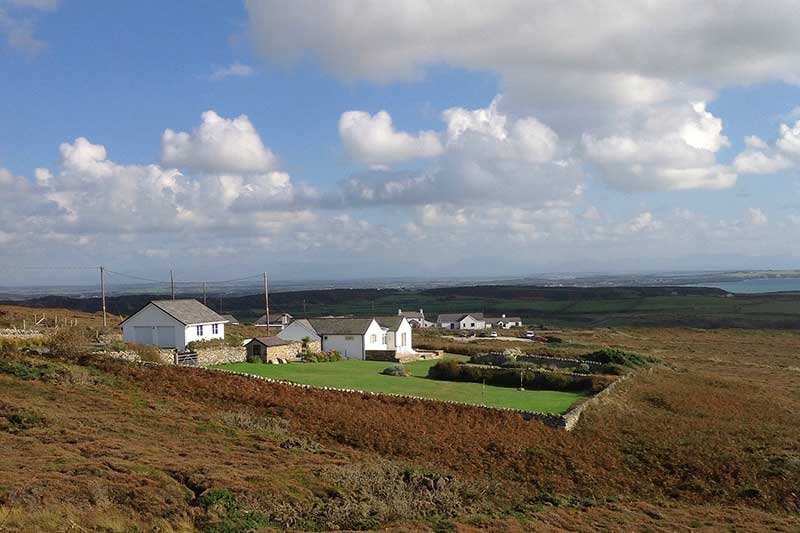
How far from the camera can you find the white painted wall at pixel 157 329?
43250mm

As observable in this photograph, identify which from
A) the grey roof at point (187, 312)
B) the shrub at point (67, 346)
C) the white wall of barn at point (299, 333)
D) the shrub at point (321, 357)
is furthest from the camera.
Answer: the white wall of barn at point (299, 333)

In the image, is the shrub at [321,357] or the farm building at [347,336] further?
the farm building at [347,336]

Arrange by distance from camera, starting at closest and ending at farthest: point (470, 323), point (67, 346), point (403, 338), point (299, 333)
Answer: point (67, 346) < point (299, 333) < point (403, 338) < point (470, 323)

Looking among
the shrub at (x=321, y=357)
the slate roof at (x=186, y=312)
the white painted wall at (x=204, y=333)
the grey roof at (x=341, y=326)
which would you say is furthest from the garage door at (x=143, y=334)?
the grey roof at (x=341, y=326)

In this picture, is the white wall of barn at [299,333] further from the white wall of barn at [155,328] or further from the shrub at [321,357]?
the white wall of barn at [155,328]

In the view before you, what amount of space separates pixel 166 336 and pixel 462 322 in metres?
84.5

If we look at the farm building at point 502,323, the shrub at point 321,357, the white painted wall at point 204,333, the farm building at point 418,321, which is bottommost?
the farm building at point 502,323

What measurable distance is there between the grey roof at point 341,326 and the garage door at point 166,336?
12184mm

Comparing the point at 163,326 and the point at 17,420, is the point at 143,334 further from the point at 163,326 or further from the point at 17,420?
the point at 17,420

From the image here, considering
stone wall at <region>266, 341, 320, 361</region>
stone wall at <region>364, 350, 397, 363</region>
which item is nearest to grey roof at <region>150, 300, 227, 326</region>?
stone wall at <region>266, 341, 320, 361</region>

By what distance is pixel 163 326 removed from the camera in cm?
4344

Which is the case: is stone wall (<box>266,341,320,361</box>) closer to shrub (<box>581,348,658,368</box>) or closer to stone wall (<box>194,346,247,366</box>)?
stone wall (<box>194,346,247,366</box>)

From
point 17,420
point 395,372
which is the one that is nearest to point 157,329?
point 395,372

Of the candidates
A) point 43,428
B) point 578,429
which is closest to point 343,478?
point 43,428
